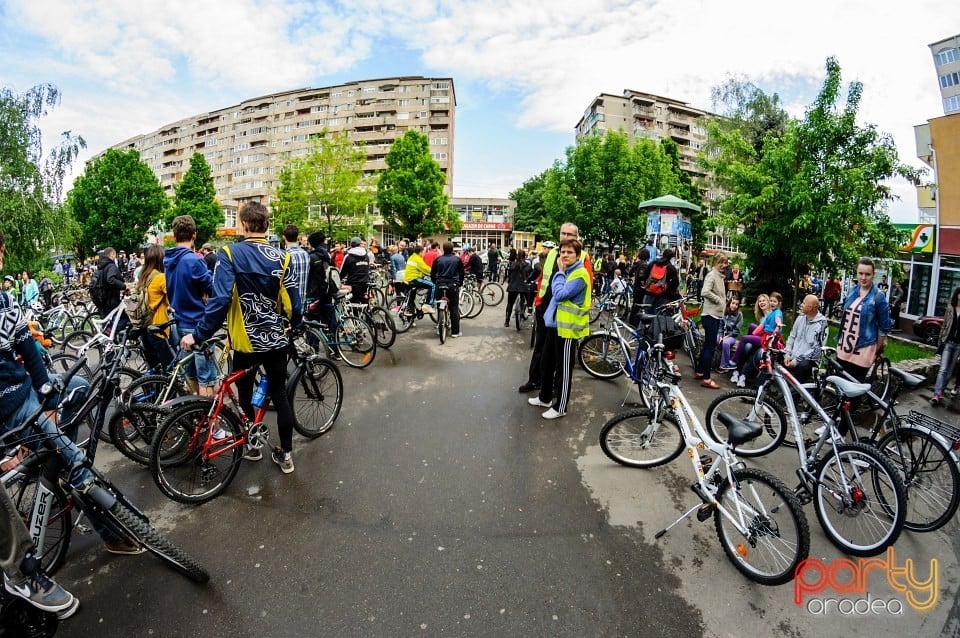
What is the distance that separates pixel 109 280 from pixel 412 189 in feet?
111

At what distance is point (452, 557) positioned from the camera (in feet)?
9.26

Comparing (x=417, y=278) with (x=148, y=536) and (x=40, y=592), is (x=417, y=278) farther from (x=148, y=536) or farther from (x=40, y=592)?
(x=40, y=592)

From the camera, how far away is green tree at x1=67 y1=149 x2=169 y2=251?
1531 inches

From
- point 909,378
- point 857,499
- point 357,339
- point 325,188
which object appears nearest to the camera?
point 857,499

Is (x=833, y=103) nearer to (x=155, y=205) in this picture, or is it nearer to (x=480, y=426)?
(x=480, y=426)

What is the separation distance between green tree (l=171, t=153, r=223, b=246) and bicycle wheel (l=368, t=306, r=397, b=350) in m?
45.5

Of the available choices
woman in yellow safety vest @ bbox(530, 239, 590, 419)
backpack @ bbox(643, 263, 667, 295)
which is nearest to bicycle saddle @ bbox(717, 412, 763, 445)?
woman in yellow safety vest @ bbox(530, 239, 590, 419)

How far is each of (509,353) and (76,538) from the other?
6023mm

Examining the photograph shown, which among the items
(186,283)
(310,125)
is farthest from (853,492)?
(310,125)

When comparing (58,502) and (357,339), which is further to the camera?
(357,339)

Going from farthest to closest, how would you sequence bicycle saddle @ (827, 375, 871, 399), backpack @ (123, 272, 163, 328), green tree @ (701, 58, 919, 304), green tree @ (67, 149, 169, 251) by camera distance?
green tree @ (67, 149, 169, 251) < green tree @ (701, 58, 919, 304) < backpack @ (123, 272, 163, 328) < bicycle saddle @ (827, 375, 871, 399)

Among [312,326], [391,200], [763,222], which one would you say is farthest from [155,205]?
[763,222]

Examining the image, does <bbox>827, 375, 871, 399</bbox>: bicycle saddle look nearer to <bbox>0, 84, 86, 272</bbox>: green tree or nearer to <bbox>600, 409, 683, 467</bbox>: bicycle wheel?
<bbox>600, 409, 683, 467</bbox>: bicycle wheel

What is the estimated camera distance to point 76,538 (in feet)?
9.61
